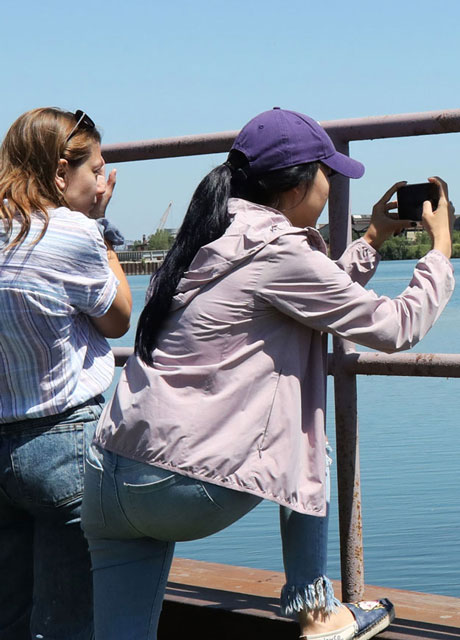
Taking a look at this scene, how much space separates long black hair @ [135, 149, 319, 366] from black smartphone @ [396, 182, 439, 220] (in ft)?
0.84

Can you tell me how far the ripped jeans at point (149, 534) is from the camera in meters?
1.89

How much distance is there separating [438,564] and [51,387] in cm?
497

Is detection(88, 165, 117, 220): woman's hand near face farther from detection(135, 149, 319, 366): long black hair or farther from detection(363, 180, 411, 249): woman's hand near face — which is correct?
detection(363, 180, 411, 249): woman's hand near face

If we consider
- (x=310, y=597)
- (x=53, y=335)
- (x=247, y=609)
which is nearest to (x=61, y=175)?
(x=53, y=335)

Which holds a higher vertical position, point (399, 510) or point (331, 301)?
point (331, 301)

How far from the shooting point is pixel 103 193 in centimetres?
226

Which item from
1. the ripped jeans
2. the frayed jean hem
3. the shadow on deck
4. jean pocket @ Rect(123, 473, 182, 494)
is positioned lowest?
the shadow on deck

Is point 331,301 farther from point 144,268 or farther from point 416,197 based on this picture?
point 144,268

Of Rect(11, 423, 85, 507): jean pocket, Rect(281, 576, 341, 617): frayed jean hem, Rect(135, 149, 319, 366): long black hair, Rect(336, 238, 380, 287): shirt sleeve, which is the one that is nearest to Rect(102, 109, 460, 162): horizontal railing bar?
Rect(336, 238, 380, 287): shirt sleeve

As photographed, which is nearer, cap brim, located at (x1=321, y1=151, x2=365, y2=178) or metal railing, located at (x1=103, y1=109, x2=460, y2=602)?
cap brim, located at (x1=321, y1=151, x2=365, y2=178)

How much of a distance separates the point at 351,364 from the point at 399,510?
5708 millimetres

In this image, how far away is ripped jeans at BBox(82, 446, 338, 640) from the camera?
74.2 inches

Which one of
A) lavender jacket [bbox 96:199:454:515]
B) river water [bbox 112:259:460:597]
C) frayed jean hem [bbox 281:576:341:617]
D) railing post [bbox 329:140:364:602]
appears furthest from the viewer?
river water [bbox 112:259:460:597]

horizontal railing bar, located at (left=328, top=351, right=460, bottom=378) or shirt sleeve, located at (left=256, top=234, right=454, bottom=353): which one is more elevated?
shirt sleeve, located at (left=256, top=234, right=454, bottom=353)
